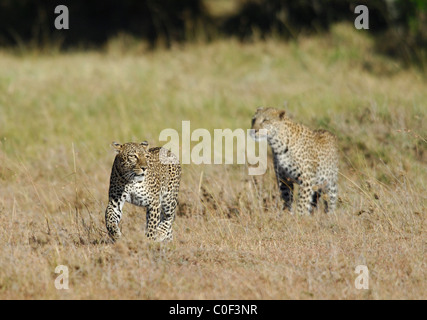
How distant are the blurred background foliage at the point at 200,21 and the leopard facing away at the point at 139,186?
40.2 ft

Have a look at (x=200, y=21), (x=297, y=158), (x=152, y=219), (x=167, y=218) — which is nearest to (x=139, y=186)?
(x=152, y=219)

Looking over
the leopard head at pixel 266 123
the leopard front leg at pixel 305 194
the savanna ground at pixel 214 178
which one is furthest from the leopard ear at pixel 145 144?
the leopard front leg at pixel 305 194

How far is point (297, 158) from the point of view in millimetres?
10141

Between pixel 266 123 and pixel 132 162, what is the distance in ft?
8.81

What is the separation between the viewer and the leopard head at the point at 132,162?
314 inches

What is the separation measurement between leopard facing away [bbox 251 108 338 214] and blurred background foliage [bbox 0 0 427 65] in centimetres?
976

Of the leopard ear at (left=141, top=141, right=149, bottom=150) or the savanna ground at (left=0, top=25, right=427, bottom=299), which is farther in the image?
the leopard ear at (left=141, top=141, right=149, bottom=150)

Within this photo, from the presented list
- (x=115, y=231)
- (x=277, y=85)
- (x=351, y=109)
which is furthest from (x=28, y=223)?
(x=277, y=85)

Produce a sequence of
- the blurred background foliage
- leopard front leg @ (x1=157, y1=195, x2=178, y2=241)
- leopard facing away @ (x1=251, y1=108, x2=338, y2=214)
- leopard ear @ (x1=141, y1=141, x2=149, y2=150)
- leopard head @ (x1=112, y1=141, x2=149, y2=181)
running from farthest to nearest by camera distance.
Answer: the blurred background foliage
leopard facing away @ (x1=251, y1=108, x2=338, y2=214)
leopard front leg @ (x1=157, y1=195, x2=178, y2=241)
leopard ear @ (x1=141, y1=141, x2=149, y2=150)
leopard head @ (x1=112, y1=141, x2=149, y2=181)

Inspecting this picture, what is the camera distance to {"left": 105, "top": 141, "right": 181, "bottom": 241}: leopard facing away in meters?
8.05

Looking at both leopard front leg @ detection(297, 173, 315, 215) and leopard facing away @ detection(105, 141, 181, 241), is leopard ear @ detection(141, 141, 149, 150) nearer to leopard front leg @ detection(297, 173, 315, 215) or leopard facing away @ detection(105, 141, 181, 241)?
leopard facing away @ detection(105, 141, 181, 241)

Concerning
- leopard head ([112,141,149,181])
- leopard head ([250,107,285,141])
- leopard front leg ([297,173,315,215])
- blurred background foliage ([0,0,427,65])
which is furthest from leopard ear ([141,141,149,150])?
blurred background foliage ([0,0,427,65])

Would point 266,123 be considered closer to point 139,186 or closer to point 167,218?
point 167,218

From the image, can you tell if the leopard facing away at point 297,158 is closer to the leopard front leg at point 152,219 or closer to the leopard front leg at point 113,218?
the leopard front leg at point 152,219
